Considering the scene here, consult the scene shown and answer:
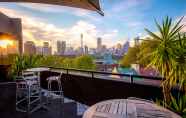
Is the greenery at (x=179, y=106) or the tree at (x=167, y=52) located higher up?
the tree at (x=167, y=52)

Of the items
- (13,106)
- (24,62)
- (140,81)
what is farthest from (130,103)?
(24,62)

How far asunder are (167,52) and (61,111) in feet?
10.3

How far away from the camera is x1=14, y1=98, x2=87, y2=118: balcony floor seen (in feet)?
15.3

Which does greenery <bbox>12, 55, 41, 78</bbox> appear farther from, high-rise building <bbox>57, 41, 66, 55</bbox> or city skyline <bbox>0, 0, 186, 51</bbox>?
high-rise building <bbox>57, 41, 66, 55</bbox>

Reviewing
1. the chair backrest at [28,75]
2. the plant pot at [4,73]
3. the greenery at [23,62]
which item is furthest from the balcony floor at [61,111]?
the greenery at [23,62]

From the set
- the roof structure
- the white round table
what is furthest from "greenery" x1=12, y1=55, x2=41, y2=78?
the roof structure

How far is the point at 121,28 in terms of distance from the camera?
1016 inches

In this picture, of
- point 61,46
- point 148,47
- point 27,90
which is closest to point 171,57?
point 148,47

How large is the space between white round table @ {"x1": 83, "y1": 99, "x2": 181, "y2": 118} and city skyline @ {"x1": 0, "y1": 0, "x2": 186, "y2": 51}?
8.85m

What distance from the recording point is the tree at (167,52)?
305cm

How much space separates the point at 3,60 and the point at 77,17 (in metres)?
8.42

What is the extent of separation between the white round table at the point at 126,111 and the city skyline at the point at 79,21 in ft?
29.0

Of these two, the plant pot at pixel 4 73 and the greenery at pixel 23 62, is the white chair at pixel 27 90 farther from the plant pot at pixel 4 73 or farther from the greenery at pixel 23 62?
the greenery at pixel 23 62

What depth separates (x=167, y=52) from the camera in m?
3.08
